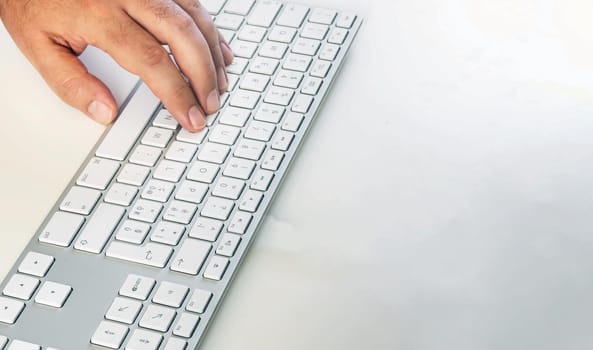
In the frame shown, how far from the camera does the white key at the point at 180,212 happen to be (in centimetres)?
74

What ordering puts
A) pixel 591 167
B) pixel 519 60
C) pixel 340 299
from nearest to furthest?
pixel 340 299
pixel 591 167
pixel 519 60

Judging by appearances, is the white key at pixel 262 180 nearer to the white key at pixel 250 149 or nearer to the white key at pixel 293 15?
the white key at pixel 250 149

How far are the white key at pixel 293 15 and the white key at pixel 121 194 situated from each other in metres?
0.27

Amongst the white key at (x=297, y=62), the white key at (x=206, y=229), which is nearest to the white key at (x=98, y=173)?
the white key at (x=206, y=229)

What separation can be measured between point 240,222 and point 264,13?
31cm

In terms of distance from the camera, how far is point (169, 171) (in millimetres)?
791

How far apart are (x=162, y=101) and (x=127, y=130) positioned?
0.04 m

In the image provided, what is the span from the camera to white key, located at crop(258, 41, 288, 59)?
0.91m

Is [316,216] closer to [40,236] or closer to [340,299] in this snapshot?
[340,299]

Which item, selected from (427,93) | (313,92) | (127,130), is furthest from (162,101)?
(427,93)

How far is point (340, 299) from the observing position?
0.70m

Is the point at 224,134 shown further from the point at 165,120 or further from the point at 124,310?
the point at 124,310

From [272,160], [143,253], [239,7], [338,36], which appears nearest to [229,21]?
[239,7]

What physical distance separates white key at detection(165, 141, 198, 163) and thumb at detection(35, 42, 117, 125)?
0.09 m
